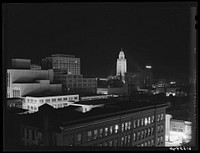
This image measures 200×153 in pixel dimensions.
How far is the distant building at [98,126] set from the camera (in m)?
3.70

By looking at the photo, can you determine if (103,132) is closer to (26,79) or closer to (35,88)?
(35,88)

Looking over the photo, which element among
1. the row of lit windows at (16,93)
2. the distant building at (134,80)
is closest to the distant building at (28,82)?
the row of lit windows at (16,93)

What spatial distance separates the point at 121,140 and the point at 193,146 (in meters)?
1.77

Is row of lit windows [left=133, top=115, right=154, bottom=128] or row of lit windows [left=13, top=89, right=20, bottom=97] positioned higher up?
row of lit windows [left=13, top=89, right=20, bottom=97]

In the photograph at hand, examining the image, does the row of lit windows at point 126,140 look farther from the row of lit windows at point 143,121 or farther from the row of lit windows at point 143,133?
the row of lit windows at point 143,121

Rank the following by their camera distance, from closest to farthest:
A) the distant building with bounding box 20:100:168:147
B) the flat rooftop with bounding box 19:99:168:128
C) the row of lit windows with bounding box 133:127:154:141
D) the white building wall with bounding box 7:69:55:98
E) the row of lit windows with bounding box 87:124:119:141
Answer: the distant building with bounding box 20:100:168:147 → the flat rooftop with bounding box 19:99:168:128 → the row of lit windows with bounding box 87:124:119:141 → the row of lit windows with bounding box 133:127:154:141 → the white building wall with bounding box 7:69:55:98

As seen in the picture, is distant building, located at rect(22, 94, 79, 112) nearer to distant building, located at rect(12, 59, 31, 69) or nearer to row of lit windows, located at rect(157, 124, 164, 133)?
distant building, located at rect(12, 59, 31, 69)

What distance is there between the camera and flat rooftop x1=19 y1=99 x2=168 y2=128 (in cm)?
385

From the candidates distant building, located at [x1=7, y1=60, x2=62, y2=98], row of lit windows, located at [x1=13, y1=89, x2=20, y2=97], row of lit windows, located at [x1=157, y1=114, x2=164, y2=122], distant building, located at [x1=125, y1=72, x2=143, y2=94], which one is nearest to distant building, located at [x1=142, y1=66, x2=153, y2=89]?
distant building, located at [x1=125, y1=72, x2=143, y2=94]

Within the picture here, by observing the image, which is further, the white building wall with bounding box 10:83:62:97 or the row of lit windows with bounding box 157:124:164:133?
the row of lit windows with bounding box 157:124:164:133

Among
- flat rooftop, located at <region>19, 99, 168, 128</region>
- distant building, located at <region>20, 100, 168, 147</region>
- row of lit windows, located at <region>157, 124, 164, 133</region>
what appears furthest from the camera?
row of lit windows, located at <region>157, 124, 164, 133</region>

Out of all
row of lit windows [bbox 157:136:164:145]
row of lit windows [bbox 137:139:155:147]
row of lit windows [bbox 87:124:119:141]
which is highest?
row of lit windows [bbox 87:124:119:141]

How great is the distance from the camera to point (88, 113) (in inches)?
171

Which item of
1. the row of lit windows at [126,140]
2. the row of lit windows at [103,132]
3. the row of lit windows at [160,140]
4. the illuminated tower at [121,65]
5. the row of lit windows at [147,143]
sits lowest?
the row of lit windows at [147,143]
